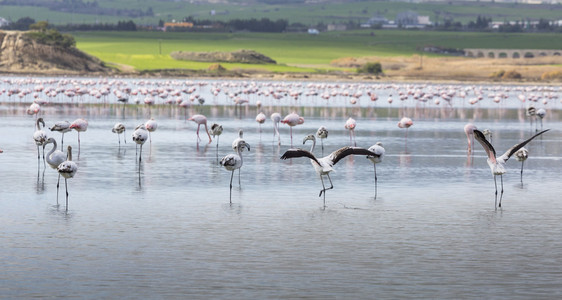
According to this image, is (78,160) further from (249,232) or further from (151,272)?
(151,272)

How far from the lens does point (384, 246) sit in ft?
50.1

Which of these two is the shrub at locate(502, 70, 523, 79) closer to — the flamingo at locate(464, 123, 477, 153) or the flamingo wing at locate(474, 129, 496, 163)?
the flamingo at locate(464, 123, 477, 153)

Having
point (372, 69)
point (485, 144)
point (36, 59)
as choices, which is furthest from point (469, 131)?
point (372, 69)

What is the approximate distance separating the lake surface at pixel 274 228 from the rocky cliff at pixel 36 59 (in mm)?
116000

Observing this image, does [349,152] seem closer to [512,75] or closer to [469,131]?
[469,131]

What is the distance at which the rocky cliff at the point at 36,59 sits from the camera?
143 m

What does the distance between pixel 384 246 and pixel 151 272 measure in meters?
3.94

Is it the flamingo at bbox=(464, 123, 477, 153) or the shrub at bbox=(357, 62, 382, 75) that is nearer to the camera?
the flamingo at bbox=(464, 123, 477, 153)

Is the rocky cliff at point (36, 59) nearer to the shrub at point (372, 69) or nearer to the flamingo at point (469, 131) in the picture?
the shrub at point (372, 69)

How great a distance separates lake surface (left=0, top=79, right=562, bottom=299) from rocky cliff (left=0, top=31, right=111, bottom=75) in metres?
116

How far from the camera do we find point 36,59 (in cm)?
14612

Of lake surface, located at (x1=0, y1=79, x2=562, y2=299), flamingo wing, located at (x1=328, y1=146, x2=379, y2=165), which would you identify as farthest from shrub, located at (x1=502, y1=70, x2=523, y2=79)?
flamingo wing, located at (x1=328, y1=146, x2=379, y2=165)

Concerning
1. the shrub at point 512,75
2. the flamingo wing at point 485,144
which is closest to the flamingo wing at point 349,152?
the flamingo wing at point 485,144

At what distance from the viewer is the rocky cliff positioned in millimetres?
142875
